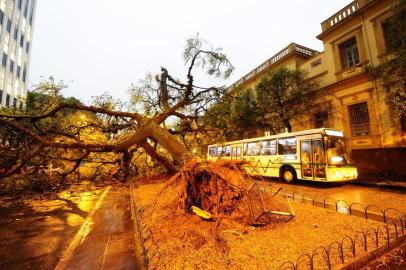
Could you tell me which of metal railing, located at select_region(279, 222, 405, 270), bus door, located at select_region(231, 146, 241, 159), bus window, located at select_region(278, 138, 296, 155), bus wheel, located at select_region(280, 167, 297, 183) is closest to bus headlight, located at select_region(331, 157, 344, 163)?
bus window, located at select_region(278, 138, 296, 155)

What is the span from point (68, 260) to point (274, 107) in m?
17.4

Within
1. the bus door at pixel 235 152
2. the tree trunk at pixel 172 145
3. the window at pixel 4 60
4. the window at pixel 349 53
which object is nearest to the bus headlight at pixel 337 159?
the bus door at pixel 235 152

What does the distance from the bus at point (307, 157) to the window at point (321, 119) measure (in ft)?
22.5

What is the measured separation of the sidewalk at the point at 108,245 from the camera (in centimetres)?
381

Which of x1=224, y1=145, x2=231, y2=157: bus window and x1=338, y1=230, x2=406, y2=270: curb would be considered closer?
x1=338, y1=230, x2=406, y2=270: curb

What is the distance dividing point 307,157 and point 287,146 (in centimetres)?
145

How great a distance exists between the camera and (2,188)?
10398mm

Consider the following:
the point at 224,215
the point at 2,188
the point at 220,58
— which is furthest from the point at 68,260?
the point at 2,188

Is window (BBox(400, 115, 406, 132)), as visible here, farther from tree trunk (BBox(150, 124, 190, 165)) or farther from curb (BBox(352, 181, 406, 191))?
tree trunk (BBox(150, 124, 190, 165))

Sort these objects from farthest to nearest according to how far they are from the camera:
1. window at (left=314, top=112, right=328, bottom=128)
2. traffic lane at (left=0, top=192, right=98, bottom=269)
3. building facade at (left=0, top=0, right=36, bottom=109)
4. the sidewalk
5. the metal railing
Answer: building facade at (left=0, top=0, right=36, bottom=109), window at (left=314, top=112, right=328, bottom=128), traffic lane at (left=0, top=192, right=98, bottom=269), the sidewalk, the metal railing

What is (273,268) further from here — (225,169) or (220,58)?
(220,58)

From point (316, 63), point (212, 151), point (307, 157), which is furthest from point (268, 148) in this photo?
point (316, 63)

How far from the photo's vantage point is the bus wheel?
39.3 feet

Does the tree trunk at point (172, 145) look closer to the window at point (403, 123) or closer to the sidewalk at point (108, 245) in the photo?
the sidewalk at point (108, 245)
